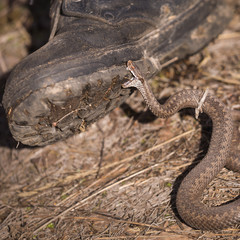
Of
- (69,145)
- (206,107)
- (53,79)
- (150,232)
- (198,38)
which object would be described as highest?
(53,79)

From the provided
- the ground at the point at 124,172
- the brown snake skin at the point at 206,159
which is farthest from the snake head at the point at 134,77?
the ground at the point at 124,172

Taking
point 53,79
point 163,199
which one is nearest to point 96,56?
point 53,79

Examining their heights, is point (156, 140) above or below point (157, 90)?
below

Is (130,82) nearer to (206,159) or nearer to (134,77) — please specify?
(134,77)

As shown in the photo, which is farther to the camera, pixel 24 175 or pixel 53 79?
pixel 24 175

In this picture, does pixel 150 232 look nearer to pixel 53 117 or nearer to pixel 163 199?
pixel 163 199

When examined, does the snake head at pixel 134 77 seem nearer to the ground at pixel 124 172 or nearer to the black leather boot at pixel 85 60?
the black leather boot at pixel 85 60

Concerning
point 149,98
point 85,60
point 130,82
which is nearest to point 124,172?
point 149,98
